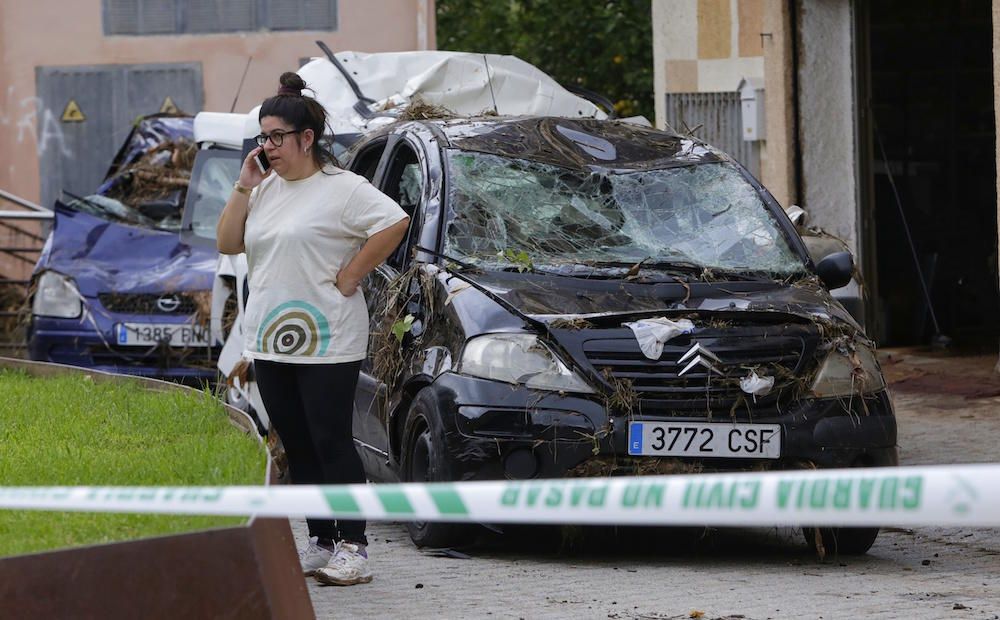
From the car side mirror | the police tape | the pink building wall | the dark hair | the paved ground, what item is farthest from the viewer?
the pink building wall

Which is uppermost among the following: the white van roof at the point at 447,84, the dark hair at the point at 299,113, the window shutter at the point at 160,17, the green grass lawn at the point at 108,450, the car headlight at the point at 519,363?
the window shutter at the point at 160,17

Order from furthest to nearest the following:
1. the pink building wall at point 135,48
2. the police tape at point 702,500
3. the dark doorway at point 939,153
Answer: the pink building wall at point 135,48, the dark doorway at point 939,153, the police tape at point 702,500

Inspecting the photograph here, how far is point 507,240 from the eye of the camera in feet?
25.0

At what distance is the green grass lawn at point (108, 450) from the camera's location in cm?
516

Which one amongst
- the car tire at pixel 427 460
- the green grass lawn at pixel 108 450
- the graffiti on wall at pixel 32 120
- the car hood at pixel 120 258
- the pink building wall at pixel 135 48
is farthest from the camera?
the graffiti on wall at pixel 32 120

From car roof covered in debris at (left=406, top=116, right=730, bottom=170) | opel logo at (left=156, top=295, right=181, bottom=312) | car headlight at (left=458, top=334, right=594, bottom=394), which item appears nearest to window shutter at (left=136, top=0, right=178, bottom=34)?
opel logo at (left=156, top=295, right=181, bottom=312)

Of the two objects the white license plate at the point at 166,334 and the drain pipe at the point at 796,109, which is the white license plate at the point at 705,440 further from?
the drain pipe at the point at 796,109

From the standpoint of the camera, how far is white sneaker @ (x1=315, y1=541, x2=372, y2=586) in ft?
20.5

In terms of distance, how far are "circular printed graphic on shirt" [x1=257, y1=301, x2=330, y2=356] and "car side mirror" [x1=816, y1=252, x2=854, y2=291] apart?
2479 millimetres

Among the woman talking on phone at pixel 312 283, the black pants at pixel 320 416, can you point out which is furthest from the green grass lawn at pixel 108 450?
the woman talking on phone at pixel 312 283

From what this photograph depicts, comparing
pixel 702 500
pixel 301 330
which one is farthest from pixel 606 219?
pixel 702 500

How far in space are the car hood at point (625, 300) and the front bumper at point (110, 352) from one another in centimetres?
474

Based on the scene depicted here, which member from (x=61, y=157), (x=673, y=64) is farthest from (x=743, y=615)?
(x=61, y=157)

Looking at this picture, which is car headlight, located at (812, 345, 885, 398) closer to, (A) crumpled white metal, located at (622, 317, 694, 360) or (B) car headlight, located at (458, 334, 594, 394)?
(A) crumpled white metal, located at (622, 317, 694, 360)
